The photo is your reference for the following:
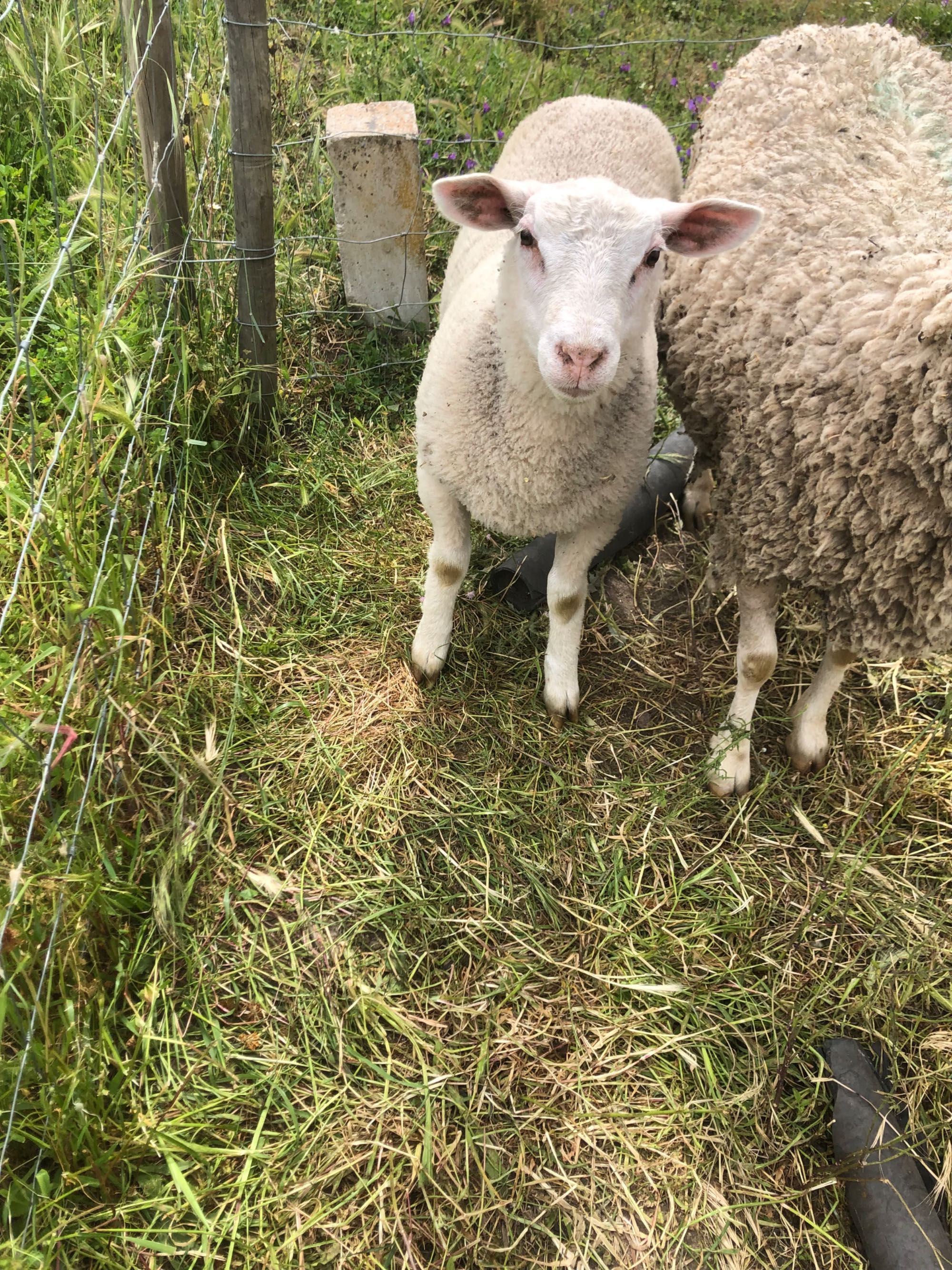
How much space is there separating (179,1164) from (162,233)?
2.38m

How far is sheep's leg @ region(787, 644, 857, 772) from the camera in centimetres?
272

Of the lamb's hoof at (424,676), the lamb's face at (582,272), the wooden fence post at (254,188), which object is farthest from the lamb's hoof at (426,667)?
the wooden fence post at (254,188)

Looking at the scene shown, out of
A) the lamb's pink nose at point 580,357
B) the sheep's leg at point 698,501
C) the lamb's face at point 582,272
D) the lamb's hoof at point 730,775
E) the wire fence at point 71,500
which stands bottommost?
the lamb's hoof at point 730,775

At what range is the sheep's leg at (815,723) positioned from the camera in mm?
2719

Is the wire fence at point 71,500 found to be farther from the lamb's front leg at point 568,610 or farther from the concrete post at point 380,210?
the lamb's front leg at point 568,610

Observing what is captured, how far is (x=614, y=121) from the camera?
300cm

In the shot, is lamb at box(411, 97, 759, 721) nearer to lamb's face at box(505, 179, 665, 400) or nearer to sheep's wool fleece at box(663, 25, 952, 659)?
lamb's face at box(505, 179, 665, 400)

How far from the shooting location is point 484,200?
220 centimetres

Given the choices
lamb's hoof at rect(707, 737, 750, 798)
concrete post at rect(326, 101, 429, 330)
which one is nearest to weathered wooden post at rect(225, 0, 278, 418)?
concrete post at rect(326, 101, 429, 330)

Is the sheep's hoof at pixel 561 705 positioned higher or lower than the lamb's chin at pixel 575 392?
lower

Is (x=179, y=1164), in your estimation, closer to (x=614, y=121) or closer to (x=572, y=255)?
(x=572, y=255)

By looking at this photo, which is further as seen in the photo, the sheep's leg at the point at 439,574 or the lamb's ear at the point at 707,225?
the sheep's leg at the point at 439,574

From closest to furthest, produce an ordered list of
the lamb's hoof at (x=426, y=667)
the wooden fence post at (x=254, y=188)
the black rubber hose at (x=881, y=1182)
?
the black rubber hose at (x=881, y=1182), the wooden fence post at (x=254, y=188), the lamb's hoof at (x=426, y=667)

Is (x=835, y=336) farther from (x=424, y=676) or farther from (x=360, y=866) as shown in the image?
(x=360, y=866)
